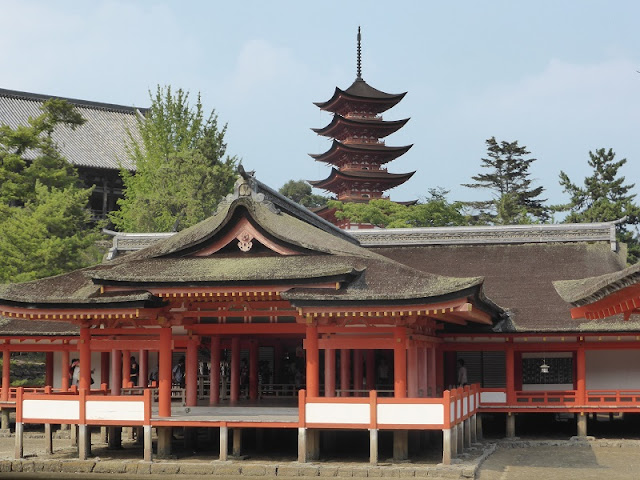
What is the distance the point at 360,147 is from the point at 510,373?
38.5 meters

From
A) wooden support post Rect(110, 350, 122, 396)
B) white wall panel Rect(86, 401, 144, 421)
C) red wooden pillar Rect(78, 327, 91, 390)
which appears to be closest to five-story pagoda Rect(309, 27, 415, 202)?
wooden support post Rect(110, 350, 122, 396)

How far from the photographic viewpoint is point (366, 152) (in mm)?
65688

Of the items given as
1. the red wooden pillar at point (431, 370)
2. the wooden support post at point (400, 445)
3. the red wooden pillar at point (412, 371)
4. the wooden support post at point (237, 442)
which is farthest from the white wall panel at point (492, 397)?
the wooden support post at point (237, 442)

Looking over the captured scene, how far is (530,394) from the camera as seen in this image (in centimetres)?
2823

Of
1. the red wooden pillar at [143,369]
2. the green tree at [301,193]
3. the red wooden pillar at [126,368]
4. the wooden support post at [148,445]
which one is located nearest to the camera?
the wooden support post at [148,445]

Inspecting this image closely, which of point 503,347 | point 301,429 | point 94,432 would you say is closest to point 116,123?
point 94,432

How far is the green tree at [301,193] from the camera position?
99.3 meters

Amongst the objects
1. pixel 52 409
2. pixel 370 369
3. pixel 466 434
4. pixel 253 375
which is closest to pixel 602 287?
pixel 466 434

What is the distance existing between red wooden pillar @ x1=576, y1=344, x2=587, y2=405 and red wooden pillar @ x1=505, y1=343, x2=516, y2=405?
Answer: 182 centimetres

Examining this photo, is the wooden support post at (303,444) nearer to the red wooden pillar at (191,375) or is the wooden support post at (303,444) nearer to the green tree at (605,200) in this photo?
the red wooden pillar at (191,375)

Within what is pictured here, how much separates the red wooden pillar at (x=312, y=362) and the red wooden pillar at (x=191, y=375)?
3941 millimetres

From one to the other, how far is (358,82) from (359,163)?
663 cm

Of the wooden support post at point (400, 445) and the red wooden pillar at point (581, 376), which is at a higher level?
the red wooden pillar at point (581, 376)

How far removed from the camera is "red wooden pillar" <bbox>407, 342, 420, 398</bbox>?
23.6m
